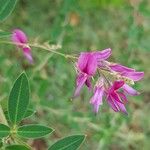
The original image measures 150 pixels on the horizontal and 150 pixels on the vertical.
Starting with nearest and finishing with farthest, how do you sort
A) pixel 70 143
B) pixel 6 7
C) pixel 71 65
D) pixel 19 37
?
pixel 70 143, pixel 6 7, pixel 19 37, pixel 71 65

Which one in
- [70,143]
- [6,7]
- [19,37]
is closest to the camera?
[70,143]

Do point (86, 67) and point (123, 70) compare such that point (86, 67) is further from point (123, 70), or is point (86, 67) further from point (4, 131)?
point (4, 131)

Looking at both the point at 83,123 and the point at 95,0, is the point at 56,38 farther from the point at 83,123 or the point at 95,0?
the point at 95,0

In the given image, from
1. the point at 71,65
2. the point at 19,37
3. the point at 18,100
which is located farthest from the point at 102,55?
the point at 71,65

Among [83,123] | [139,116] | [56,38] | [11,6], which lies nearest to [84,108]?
[139,116]

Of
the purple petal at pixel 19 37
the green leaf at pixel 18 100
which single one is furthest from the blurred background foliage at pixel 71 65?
the green leaf at pixel 18 100

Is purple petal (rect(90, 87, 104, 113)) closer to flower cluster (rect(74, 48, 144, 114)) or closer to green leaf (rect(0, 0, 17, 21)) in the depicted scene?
flower cluster (rect(74, 48, 144, 114))
